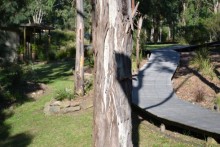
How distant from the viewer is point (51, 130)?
900cm

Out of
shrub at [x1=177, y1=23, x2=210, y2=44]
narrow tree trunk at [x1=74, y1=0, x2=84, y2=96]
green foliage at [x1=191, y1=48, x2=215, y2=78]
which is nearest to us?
narrow tree trunk at [x1=74, y1=0, x2=84, y2=96]

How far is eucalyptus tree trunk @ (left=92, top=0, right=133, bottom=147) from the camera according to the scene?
4.25 m

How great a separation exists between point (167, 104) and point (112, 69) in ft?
16.6

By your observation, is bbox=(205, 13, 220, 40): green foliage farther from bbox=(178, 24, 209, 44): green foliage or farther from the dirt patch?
the dirt patch

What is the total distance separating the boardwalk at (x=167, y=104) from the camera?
7.15 meters

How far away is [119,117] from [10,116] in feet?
24.8

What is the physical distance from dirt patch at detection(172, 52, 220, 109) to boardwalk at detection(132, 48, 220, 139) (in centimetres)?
29

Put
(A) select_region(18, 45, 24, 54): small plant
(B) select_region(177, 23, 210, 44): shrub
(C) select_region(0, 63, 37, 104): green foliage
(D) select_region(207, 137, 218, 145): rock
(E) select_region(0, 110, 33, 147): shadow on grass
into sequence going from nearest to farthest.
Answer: (D) select_region(207, 137, 218, 145): rock → (E) select_region(0, 110, 33, 147): shadow on grass → (C) select_region(0, 63, 37, 104): green foliage → (A) select_region(18, 45, 24, 54): small plant → (B) select_region(177, 23, 210, 44): shrub

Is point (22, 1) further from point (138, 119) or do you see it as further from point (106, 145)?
point (106, 145)

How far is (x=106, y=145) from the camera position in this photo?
4348 mm

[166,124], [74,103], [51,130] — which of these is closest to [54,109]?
[74,103]

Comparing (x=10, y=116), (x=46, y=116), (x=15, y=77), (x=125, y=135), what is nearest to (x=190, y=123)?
(x=125, y=135)

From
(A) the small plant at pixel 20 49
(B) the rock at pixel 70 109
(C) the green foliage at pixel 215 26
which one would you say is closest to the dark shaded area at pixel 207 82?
(B) the rock at pixel 70 109

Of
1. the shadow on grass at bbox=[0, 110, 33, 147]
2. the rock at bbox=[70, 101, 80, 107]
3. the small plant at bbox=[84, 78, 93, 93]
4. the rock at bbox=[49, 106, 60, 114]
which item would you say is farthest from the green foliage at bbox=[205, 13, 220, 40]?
the shadow on grass at bbox=[0, 110, 33, 147]
